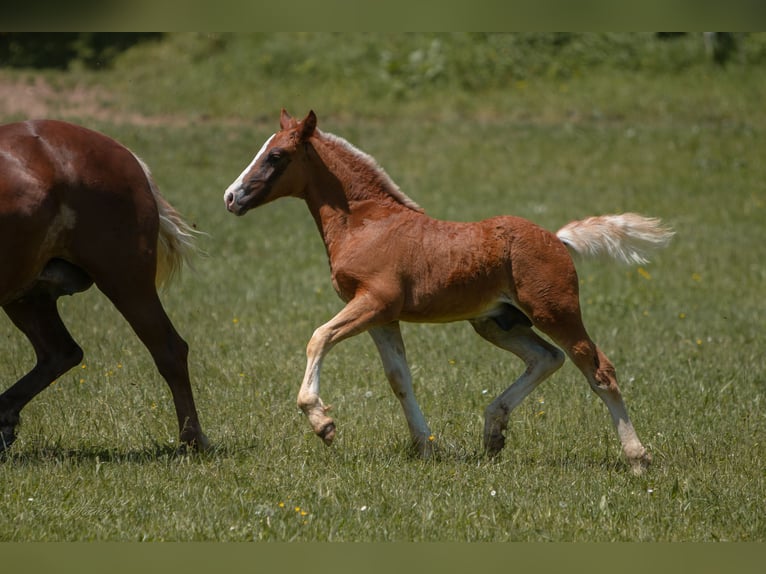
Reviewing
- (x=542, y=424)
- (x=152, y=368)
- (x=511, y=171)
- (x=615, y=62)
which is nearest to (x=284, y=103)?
(x=511, y=171)

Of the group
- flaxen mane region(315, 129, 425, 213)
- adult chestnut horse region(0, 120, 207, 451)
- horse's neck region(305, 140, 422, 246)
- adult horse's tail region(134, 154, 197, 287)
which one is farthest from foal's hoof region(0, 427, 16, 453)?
flaxen mane region(315, 129, 425, 213)

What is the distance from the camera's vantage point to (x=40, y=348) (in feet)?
23.4

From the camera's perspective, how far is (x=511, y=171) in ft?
65.9

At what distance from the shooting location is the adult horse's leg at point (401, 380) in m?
6.98

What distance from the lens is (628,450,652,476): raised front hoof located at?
6.70 m

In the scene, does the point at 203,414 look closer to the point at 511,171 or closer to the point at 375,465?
the point at 375,465

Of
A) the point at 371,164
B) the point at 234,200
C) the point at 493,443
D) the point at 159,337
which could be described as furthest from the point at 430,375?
the point at 234,200

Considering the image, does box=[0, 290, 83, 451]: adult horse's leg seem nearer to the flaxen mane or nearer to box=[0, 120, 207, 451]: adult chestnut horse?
box=[0, 120, 207, 451]: adult chestnut horse

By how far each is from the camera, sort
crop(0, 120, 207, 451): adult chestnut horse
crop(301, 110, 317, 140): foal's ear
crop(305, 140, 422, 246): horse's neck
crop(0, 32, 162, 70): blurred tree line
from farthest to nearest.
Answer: crop(0, 32, 162, 70): blurred tree line, crop(305, 140, 422, 246): horse's neck, crop(301, 110, 317, 140): foal's ear, crop(0, 120, 207, 451): adult chestnut horse

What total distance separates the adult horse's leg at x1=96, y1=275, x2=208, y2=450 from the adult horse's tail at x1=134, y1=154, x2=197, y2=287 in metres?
0.45

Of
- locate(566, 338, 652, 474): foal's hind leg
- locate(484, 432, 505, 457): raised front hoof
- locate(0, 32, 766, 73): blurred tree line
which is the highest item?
locate(566, 338, 652, 474): foal's hind leg

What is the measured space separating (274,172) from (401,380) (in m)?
1.61

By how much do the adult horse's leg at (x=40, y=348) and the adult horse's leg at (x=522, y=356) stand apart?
2.81m

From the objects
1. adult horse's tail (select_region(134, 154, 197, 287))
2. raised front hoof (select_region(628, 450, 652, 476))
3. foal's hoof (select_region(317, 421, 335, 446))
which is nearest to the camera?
foal's hoof (select_region(317, 421, 335, 446))
